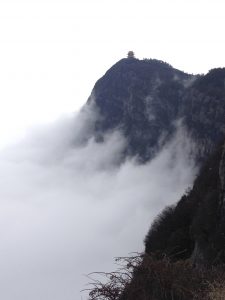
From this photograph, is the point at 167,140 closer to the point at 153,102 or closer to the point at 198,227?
the point at 153,102

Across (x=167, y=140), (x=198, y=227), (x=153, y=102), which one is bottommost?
(x=198, y=227)

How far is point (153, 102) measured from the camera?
7037 inches

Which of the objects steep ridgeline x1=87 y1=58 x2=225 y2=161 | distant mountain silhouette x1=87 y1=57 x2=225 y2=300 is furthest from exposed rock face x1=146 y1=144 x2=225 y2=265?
steep ridgeline x1=87 y1=58 x2=225 y2=161

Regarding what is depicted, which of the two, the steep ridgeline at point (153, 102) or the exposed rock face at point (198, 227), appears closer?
the exposed rock face at point (198, 227)

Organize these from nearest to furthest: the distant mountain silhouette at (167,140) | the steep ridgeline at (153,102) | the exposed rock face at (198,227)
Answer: the distant mountain silhouette at (167,140), the exposed rock face at (198,227), the steep ridgeline at (153,102)

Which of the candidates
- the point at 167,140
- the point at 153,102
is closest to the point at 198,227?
the point at 167,140

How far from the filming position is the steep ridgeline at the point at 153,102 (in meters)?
156

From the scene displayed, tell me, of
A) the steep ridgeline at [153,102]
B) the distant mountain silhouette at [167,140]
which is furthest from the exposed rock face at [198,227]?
the steep ridgeline at [153,102]

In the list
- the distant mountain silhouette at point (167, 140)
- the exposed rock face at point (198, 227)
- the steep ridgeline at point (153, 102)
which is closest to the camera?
the distant mountain silhouette at point (167, 140)

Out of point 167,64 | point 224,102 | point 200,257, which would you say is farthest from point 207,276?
point 167,64

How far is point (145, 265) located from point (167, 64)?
181395 mm

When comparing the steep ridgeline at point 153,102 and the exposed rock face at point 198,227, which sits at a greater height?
the steep ridgeline at point 153,102

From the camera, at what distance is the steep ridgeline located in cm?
15588

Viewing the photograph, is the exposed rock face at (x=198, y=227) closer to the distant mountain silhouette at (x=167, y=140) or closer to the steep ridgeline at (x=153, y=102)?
the distant mountain silhouette at (x=167, y=140)
